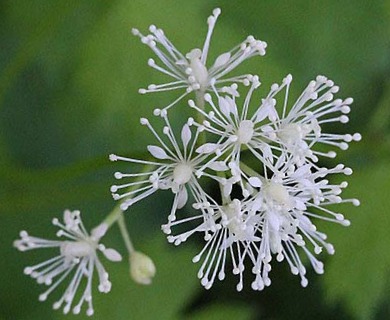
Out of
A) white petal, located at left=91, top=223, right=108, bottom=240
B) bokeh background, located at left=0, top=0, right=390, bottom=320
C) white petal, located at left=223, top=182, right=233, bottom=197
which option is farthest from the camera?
bokeh background, located at left=0, top=0, right=390, bottom=320

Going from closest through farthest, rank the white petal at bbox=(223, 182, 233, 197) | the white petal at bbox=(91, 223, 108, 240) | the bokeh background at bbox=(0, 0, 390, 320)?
the white petal at bbox=(223, 182, 233, 197) < the white petal at bbox=(91, 223, 108, 240) < the bokeh background at bbox=(0, 0, 390, 320)

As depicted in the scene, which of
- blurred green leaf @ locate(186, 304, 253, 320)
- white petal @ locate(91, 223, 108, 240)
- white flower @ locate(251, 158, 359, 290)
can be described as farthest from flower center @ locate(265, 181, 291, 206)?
blurred green leaf @ locate(186, 304, 253, 320)

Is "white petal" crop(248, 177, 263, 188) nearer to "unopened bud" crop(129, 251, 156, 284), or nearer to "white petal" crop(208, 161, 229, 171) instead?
"white petal" crop(208, 161, 229, 171)

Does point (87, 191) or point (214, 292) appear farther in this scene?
point (214, 292)

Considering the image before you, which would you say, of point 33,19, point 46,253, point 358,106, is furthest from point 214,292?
point 33,19

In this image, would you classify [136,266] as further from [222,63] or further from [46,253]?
[46,253]

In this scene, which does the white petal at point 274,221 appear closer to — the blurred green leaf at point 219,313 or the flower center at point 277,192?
the flower center at point 277,192
